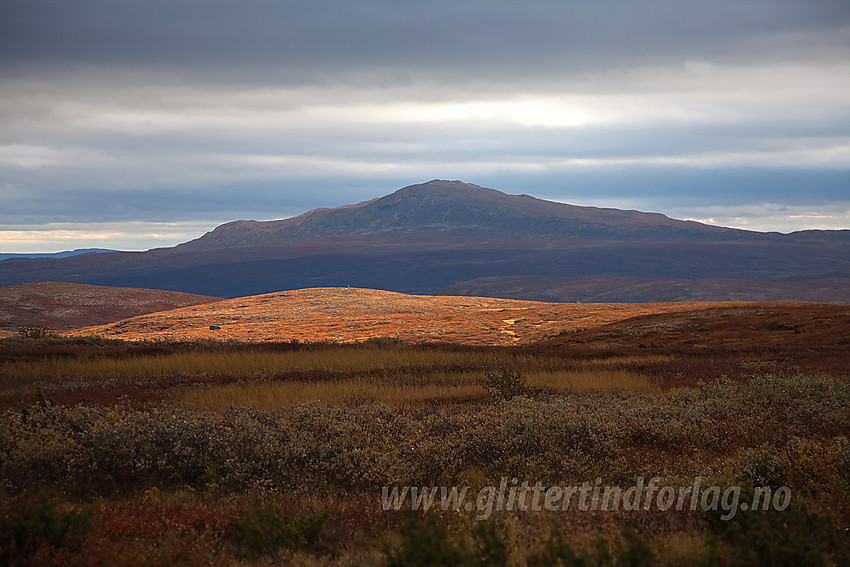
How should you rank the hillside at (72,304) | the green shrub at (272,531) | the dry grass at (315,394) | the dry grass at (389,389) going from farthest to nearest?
the hillside at (72,304), the dry grass at (389,389), the dry grass at (315,394), the green shrub at (272,531)

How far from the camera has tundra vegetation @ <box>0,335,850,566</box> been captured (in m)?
4.92

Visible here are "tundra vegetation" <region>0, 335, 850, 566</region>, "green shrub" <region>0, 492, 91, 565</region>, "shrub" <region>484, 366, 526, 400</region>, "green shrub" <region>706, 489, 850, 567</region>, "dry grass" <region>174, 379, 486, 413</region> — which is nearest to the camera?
"green shrub" <region>706, 489, 850, 567</region>

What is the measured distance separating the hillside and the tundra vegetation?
281 feet

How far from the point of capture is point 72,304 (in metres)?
103

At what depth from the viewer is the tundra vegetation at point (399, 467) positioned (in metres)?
4.92

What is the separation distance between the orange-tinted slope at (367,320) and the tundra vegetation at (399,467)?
2853 centimetres

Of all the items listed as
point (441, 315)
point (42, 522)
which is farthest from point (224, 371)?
point (441, 315)

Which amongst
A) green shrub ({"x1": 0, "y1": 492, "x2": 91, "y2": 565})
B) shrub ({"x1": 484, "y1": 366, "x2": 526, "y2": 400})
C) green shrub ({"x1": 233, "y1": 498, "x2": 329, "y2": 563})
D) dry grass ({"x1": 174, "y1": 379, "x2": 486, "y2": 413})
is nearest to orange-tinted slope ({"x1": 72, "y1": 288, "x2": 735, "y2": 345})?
dry grass ({"x1": 174, "y1": 379, "x2": 486, "y2": 413})

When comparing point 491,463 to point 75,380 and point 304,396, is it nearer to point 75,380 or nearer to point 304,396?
point 304,396

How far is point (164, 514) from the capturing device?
6090mm

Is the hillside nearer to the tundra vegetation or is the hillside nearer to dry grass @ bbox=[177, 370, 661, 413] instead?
dry grass @ bbox=[177, 370, 661, 413]

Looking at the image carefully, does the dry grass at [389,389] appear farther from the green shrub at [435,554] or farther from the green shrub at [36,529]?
the green shrub at [435,554]

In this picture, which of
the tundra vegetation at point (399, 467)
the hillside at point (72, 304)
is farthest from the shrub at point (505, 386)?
the hillside at point (72, 304)

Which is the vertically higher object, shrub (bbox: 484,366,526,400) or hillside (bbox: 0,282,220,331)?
shrub (bbox: 484,366,526,400)
